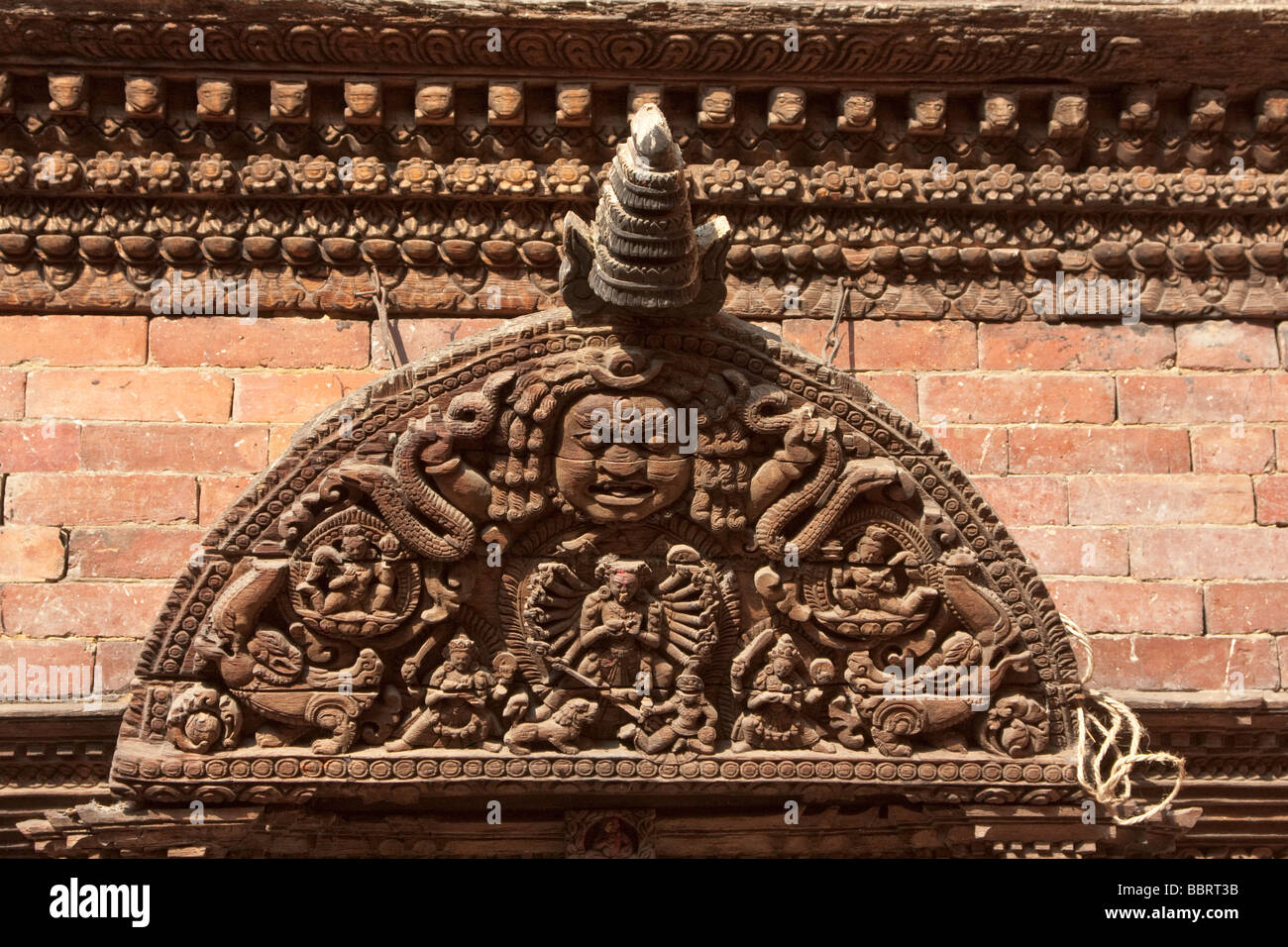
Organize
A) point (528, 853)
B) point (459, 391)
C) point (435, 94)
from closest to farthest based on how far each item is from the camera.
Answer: point (459, 391) → point (528, 853) → point (435, 94)

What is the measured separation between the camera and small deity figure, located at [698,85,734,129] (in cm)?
607

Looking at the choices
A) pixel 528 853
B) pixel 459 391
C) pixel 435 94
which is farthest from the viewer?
pixel 435 94

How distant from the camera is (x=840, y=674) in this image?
5070mm

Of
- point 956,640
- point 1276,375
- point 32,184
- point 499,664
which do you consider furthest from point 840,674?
point 32,184

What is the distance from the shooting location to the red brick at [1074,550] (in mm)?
6059

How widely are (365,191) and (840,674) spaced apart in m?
2.66

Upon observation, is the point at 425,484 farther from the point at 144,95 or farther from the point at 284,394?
the point at 144,95

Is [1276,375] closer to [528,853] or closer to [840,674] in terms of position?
[840,674]

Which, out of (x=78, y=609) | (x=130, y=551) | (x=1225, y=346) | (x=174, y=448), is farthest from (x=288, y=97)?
(x=1225, y=346)

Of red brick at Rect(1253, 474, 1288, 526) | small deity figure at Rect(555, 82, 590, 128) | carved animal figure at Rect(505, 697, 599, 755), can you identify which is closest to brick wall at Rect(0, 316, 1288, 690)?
red brick at Rect(1253, 474, 1288, 526)

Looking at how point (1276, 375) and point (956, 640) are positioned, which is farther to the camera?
point (1276, 375)

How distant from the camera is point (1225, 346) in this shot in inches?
247

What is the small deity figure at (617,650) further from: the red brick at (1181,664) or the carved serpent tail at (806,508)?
the red brick at (1181,664)

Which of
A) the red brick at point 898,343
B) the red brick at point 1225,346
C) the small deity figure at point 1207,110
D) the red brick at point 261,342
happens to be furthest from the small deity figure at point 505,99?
the red brick at point 1225,346
